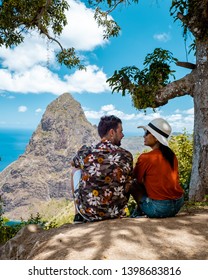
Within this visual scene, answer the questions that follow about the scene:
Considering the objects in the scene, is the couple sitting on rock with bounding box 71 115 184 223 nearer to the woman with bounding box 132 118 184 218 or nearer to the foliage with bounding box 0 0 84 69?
the woman with bounding box 132 118 184 218

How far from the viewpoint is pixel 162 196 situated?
194 inches

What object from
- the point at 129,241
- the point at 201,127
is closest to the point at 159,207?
the point at 129,241

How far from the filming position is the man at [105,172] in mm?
4836

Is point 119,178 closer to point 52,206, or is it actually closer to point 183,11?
point 183,11

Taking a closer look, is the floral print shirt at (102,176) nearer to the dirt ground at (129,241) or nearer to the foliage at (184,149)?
the dirt ground at (129,241)

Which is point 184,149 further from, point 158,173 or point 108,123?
point 108,123

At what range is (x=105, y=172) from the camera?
15.9 feet

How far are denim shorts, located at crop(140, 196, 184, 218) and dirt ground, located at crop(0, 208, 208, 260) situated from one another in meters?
0.14

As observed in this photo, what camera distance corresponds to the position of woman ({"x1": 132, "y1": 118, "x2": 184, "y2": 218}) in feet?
16.0

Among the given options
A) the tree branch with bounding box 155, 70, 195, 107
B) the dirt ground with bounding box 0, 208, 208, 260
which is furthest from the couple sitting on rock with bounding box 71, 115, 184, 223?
the tree branch with bounding box 155, 70, 195, 107

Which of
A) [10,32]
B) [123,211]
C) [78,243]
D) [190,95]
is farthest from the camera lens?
[10,32]

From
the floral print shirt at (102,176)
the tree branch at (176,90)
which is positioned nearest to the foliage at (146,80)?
the tree branch at (176,90)
